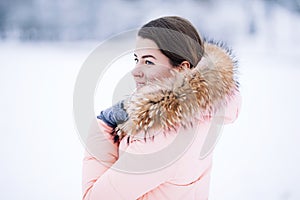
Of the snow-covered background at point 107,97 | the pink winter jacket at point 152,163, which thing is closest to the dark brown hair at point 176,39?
the pink winter jacket at point 152,163

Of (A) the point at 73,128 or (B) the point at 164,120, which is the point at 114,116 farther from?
(A) the point at 73,128

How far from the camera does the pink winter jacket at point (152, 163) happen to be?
749 millimetres

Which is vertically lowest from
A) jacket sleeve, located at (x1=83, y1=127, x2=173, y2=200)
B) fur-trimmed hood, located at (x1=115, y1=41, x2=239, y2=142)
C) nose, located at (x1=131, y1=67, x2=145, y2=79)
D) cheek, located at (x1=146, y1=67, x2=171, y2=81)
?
jacket sleeve, located at (x1=83, y1=127, x2=173, y2=200)

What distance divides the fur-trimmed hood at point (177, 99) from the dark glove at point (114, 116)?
3cm

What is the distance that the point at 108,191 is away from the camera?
774 mm

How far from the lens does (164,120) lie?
2.45 ft

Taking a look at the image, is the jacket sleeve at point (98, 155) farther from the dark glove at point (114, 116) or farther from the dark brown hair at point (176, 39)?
the dark brown hair at point (176, 39)

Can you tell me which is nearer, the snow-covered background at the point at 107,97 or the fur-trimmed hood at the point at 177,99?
the fur-trimmed hood at the point at 177,99

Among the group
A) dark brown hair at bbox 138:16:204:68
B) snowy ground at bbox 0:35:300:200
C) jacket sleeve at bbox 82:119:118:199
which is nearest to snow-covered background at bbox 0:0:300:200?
snowy ground at bbox 0:35:300:200

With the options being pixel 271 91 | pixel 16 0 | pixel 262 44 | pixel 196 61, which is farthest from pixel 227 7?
pixel 196 61

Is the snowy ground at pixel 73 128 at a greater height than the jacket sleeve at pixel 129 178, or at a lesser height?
greater

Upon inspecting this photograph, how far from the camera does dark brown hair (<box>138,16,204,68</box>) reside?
806mm

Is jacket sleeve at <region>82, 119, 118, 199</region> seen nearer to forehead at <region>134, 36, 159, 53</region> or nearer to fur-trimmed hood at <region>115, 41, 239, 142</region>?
fur-trimmed hood at <region>115, 41, 239, 142</region>

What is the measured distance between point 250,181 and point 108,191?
2.75 ft
